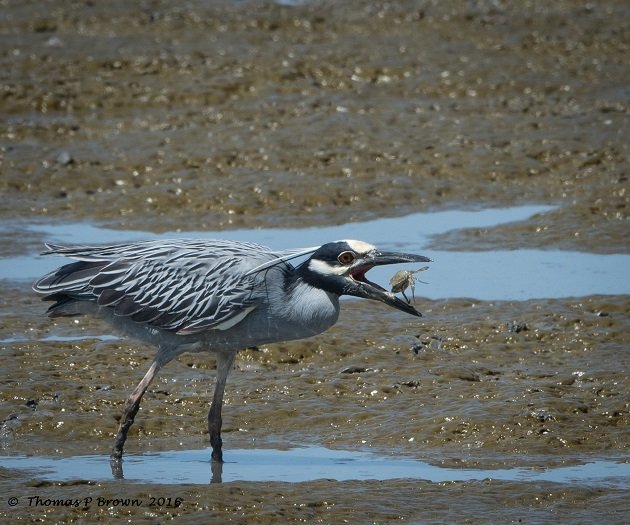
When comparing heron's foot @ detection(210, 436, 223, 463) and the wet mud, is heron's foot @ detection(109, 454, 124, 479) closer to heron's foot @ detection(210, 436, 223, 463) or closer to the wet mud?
the wet mud

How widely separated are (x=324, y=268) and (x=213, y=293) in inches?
26.4

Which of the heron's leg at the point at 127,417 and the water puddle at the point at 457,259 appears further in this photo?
the water puddle at the point at 457,259

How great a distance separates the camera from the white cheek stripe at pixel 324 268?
7.83 m

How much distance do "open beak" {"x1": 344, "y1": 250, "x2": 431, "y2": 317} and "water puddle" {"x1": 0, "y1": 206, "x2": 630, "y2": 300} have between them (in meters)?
2.88

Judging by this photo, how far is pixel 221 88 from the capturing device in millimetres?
16016

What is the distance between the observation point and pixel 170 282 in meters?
8.14

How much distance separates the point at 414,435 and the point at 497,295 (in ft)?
9.13

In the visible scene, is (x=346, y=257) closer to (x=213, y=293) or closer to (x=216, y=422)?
(x=213, y=293)

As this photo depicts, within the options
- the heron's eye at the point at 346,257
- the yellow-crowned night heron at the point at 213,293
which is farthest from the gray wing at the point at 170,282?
the heron's eye at the point at 346,257

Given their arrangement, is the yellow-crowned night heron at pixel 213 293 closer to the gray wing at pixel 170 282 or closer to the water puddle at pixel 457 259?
the gray wing at pixel 170 282

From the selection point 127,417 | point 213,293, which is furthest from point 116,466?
point 213,293

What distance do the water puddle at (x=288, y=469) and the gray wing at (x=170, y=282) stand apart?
78 cm

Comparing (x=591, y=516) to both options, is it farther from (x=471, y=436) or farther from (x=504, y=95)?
(x=504, y=95)

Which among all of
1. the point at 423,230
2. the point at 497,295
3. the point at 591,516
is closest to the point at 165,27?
the point at 423,230
